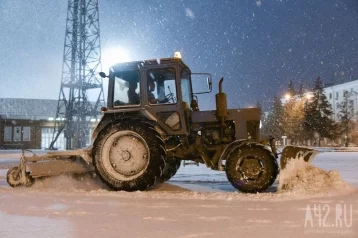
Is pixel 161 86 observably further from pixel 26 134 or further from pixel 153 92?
pixel 26 134

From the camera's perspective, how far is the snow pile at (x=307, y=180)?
7.84 meters

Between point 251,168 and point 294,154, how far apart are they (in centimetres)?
91

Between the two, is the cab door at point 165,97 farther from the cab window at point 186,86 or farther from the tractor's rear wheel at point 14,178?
the tractor's rear wheel at point 14,178

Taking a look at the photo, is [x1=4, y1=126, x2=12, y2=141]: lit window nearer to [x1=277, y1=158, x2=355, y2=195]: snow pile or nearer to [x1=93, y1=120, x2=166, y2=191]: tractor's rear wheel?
[x1=93, y1=120, x2=166, y2=191]: tractor's rear wheel

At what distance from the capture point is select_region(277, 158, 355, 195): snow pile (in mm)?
7836

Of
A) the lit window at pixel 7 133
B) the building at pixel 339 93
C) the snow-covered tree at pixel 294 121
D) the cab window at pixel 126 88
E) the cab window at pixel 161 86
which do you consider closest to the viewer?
the cab window at pixel 161 86

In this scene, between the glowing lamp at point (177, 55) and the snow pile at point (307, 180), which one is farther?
the glowing lamp at point (177, 55)

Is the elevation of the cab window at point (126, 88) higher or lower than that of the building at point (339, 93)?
lower

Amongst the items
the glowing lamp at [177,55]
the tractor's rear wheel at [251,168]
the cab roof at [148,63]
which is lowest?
the tractor's rear wheel at [251,168]

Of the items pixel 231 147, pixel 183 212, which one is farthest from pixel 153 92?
pixel 183 212

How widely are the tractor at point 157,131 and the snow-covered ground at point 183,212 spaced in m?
0.55

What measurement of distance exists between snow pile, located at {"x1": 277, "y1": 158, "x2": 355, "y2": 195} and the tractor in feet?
1.45

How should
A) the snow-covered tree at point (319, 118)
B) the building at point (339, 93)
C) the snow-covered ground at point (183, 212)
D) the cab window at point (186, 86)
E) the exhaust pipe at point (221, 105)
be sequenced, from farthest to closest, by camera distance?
1. the building at point (339, 93)
2. the snow-covered tree at point (319, 118)
3. the cab window at point (186, 86)
4. the exhaust pipe at point (221, 105)
5. the snow-covered ground at point (183, 212)

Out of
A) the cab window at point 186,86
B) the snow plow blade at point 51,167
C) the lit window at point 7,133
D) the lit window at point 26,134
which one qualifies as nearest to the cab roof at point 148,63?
the cab window at point 186,86
